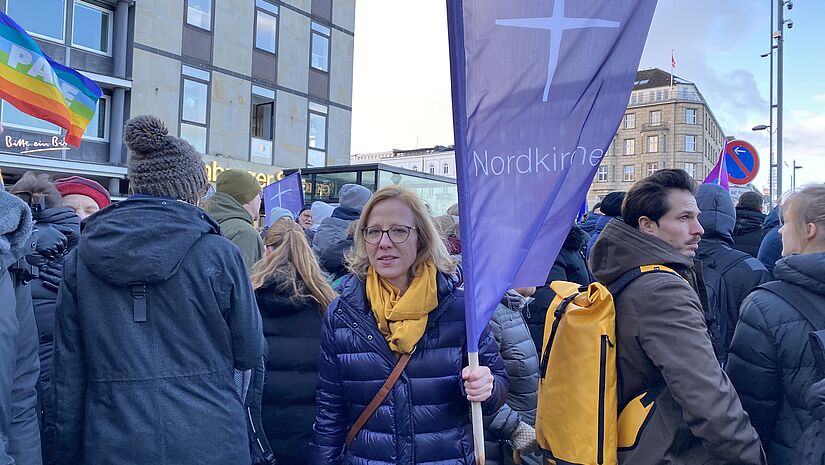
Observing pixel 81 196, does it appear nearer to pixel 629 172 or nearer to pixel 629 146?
pixel 629 172

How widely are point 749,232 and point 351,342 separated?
16.1ft

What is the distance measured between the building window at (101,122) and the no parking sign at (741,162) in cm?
1631

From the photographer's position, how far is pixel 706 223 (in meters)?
4.20

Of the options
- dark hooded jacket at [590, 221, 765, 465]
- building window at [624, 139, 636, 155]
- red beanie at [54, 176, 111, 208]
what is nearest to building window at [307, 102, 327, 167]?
red beanie at [54, 176, 111, 208]

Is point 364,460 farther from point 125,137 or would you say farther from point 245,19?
point 245,19

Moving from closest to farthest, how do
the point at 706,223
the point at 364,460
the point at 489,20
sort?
the point at 489,20 < the point at 364,460 < the point at 706,223

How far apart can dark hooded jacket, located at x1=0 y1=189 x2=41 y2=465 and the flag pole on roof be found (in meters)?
1.39

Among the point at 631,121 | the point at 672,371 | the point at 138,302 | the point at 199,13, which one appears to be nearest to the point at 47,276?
the point at 138,302

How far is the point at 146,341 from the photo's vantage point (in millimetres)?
2217

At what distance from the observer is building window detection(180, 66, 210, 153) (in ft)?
63.7

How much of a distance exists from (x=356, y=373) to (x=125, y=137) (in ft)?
4.40

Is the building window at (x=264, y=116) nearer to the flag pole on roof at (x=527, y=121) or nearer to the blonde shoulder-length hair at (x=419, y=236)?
the blonde shoulder-length hair at (x=419, y=236)

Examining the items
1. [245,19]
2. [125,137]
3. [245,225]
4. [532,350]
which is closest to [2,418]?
[125,137]

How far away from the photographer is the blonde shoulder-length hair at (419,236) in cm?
256
